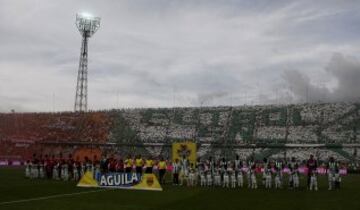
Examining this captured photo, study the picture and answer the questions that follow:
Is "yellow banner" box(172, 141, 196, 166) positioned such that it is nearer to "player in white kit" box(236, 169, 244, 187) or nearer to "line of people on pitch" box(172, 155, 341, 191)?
"line of people on pitch" box(172, 155, 341, 191)

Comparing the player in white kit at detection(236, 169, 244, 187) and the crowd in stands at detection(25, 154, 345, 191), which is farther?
the player in white kit at detection(236, 169, 244, 187)

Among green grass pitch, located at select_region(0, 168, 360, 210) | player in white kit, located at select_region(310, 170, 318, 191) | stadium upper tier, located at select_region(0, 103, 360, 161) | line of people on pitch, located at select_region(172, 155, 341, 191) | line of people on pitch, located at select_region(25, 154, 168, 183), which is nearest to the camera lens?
green grass pitch, located at select_region(0, 168, 360, 210)

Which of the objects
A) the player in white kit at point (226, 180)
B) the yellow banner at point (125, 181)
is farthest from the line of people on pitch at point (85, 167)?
the player in white kit at point (226, 180)

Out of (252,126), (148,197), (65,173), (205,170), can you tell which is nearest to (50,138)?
(252,126)

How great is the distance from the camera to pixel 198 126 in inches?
3248

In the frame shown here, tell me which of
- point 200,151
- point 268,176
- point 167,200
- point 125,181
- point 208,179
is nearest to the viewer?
point 167,200

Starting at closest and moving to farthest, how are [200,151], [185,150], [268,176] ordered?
[268,176]
[185,150]
[200,151]

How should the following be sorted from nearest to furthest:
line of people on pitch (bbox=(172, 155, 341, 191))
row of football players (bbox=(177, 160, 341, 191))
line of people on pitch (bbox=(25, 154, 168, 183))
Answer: row of football players (bbox=(177, 160, 341, 191)) < line of people on pitch (bbox=(172, 155, 341, 191)) < line of people on pitch (bbox=(25, 154, 168, 183))

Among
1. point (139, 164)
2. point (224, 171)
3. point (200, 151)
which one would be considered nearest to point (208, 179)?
point (224, 171)

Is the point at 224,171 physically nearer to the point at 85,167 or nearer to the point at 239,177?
the point at 239,177

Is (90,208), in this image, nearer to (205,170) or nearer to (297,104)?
(205,170)

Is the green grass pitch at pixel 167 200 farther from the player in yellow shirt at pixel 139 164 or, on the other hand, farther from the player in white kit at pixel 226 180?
the player in white kit at pixel 226 180

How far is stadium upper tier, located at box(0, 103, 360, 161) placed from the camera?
244 feet

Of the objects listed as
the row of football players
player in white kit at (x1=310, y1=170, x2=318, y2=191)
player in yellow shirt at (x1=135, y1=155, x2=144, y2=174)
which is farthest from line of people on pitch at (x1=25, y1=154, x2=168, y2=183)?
player in white kit at (x1=310, y1=170, x2=318, y2=191)
